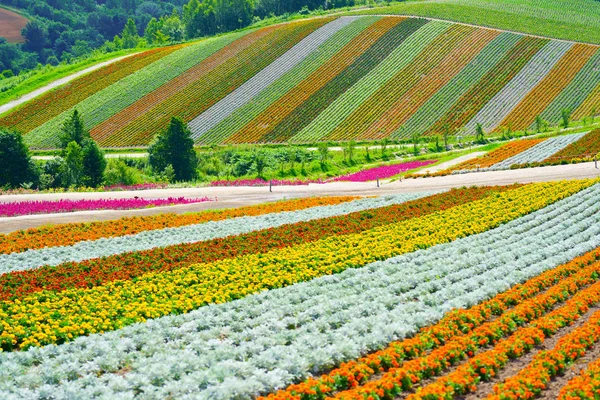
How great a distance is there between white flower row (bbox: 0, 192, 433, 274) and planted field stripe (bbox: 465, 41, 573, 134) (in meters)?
44.6

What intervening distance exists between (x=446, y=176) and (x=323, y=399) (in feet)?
129

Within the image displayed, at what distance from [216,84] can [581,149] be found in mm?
56376

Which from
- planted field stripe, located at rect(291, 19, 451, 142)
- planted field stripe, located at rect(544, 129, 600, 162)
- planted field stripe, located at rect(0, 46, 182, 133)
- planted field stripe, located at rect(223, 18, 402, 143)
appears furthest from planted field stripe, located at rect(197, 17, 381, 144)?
planted field stripe, located at rect(544, 129, 600, 162)

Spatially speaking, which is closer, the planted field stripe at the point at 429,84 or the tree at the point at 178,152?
the tree at the point at 178,152

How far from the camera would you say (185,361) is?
15.0 m

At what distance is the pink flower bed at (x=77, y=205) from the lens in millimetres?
37688

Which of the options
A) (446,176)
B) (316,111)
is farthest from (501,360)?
(316,111)

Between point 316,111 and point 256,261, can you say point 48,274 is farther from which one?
point 316,111

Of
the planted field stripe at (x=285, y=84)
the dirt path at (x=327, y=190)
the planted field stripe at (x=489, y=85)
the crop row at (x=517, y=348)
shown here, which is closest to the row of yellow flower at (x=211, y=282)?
the crop row at (x=517, y=348)

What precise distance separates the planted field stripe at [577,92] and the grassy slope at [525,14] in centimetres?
1442

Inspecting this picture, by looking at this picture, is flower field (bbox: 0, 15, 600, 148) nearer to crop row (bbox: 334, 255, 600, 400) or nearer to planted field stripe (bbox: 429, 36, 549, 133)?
planted field stripe (bbox: 429, 36, 549, 133)

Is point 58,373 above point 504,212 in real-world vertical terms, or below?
above

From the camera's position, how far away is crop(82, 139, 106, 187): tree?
192 feet

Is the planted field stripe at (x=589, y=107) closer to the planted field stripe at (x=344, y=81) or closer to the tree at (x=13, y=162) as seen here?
the planted field stripe at (x=344, y=81)
